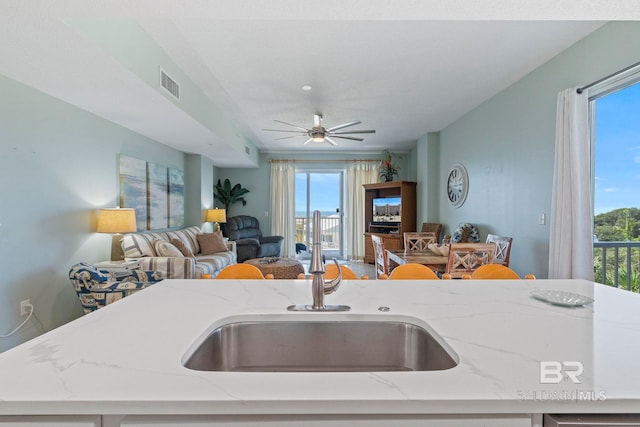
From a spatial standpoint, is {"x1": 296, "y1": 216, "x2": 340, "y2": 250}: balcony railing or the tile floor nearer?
the tile floor

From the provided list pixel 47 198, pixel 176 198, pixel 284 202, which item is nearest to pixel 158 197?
pixel 176 198

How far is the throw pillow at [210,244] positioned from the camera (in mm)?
5391

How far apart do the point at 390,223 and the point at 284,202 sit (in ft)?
8.41

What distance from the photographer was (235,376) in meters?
0.66

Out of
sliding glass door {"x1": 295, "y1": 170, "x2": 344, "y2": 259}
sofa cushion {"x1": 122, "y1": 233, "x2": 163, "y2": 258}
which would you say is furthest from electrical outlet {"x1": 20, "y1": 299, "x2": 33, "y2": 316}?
sliding glass door {"x1": 295, "y1": 170, "x2": 344, "y2": 259}

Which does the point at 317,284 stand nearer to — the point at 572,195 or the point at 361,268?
the point at 572,195

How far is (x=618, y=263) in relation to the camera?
120 inches

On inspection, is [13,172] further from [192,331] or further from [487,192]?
[487,192]

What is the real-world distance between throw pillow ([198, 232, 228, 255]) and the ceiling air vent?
2.72 metres

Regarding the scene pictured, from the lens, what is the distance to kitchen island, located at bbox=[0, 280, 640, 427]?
1.92 feet

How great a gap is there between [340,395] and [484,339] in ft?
1.51

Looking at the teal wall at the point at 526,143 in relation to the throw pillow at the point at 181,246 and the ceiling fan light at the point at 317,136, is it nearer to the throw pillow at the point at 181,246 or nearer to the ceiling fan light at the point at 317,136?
the ceiling fan light at the point at 317,136

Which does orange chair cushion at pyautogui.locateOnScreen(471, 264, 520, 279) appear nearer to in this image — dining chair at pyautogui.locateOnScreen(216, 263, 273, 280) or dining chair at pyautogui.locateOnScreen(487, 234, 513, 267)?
dining chair at pyautogui.locateOnScreen(216, 263, 273, 280)

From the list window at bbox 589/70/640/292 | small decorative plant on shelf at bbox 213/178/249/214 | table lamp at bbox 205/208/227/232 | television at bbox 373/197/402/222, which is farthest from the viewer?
small decorative plant on shelf at bbox 213/178/249/214
